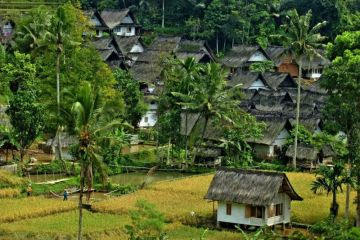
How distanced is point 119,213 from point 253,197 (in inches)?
223

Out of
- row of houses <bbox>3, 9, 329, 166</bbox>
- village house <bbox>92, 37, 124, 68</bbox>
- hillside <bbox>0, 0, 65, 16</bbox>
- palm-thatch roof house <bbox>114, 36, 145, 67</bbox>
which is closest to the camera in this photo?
row of houses <bbox>3, 9, 329, 166</bbox>

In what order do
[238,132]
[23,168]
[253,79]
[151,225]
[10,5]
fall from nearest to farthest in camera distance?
[151,225] → [23,168] → [238,132] → [253,79] → [10,5]

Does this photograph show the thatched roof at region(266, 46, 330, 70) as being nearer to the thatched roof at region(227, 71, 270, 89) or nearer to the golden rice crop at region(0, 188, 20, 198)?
the thatched roof at region(227, 71, 270, 89)

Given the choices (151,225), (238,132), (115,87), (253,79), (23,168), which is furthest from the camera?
(253,79)

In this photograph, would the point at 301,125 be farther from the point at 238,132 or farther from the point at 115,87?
the point at 115,87

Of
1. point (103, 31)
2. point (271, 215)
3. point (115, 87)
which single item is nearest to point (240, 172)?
point (271, 215)

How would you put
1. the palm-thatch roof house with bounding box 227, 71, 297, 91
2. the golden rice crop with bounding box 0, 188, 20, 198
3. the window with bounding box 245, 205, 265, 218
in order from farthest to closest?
1. the palm-thatch roof house with bounding box 227, 71, 297, 91
2. the golden rice crop with bounding box 0, 188, 20, 198
3. the window with bounding box 245, 205, 265, 218

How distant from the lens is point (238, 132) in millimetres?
46031

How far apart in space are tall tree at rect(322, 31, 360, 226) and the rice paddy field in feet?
12.5

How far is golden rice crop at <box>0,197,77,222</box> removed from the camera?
3303cm

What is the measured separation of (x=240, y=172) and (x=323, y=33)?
49.7 metres

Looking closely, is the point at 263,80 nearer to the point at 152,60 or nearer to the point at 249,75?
the point at 249,75

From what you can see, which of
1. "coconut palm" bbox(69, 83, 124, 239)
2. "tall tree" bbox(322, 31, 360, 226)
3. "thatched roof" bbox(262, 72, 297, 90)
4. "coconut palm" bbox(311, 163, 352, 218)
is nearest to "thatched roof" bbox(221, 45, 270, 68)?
"thatched roof" bbox(262, 72, 297, 90)

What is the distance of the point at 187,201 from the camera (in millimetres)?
36469
